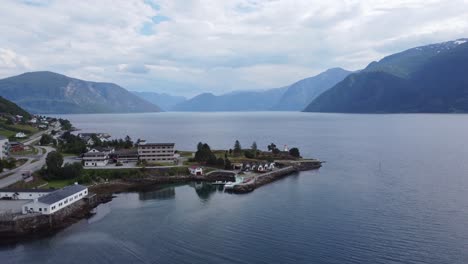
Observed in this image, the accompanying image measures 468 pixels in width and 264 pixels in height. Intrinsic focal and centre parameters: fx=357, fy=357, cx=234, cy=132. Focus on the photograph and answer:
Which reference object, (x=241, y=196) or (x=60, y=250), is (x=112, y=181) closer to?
(x=241, y=196)

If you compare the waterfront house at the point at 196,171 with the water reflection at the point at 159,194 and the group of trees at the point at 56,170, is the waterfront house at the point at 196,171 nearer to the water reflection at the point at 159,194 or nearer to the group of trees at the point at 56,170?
the water reflection at the point at 159,194

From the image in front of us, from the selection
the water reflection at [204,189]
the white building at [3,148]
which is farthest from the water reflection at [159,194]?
the white building at [3,148]

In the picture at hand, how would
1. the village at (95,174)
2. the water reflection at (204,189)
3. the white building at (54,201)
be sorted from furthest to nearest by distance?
the water reflection at (204,189), the village at (95,174), the white building at (54,201)

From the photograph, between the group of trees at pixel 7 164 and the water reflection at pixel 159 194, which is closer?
the water reflection at pixel 159 194

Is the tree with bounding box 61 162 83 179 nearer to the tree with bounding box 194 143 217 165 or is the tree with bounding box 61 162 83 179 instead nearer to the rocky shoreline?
the rocky shoreline

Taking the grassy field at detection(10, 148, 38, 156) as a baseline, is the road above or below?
below

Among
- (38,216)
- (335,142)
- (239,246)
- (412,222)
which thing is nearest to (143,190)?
(38,216)

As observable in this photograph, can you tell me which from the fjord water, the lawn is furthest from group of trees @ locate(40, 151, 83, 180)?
the fjord water

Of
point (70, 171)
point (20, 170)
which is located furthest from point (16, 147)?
point (70, 171)
